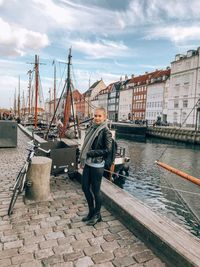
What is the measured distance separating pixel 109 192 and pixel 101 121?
2.03m

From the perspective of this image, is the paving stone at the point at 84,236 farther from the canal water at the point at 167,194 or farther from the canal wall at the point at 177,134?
the canal wall at the point at 177,134

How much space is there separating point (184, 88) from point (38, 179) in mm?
66169

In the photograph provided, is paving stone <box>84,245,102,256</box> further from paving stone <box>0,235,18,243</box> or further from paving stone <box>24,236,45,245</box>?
paving stone <box>0,235,18,243</box>

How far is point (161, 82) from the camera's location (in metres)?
79.6

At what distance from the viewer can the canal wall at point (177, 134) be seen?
44431 millimetres

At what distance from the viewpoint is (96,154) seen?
4.59 metres

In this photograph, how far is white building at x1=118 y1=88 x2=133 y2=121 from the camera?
97.4 m

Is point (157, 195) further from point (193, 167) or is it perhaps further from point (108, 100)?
point (108, 100)

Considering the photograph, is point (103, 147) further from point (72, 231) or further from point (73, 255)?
point (73, 255)

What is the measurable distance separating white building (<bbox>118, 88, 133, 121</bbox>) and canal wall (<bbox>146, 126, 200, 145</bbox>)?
38334 millimetres

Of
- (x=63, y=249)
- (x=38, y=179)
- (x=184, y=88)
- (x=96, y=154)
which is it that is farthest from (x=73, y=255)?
(x=184, y=88)

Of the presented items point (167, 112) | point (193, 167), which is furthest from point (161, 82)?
Answer: point (193, 167)

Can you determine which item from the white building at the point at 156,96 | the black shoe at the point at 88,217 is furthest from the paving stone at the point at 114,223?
the white building at the point at 156,96

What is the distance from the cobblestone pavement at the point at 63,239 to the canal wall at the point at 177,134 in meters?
40.7
